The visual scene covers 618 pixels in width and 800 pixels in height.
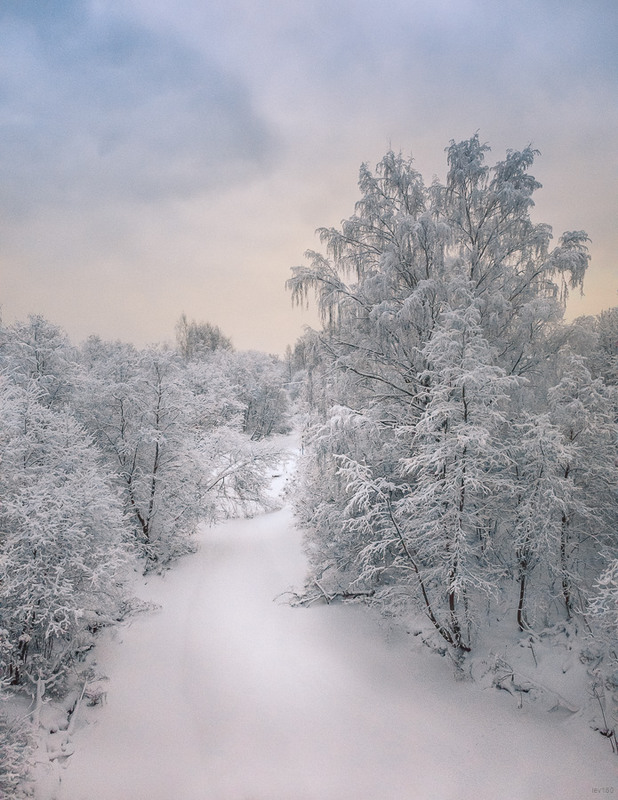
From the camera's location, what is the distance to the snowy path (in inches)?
206

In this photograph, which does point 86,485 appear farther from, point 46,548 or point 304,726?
point 304,726

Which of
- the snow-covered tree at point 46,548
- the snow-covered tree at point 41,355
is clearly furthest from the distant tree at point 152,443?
the snow-covered tree at point 46,548

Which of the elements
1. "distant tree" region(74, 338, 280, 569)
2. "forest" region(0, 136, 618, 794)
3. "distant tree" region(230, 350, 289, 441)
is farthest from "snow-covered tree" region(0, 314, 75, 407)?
"distant tree" region(230, 350, 289, 441)

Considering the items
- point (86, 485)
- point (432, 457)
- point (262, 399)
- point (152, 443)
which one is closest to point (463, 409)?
point (432, 457)

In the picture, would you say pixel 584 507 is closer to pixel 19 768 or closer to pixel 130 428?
pixel 19 768

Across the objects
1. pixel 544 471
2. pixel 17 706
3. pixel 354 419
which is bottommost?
pixel 17 706

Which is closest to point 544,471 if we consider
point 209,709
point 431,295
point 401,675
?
point 431,295

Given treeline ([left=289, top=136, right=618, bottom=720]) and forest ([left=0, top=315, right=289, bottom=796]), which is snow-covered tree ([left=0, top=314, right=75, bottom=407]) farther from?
treeline ([left=289, top=136, right=618, bottom=720])

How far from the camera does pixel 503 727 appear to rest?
5934 millimetres

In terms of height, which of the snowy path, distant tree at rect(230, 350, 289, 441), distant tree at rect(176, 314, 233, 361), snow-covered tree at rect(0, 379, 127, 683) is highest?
distant tree at rect(176, 314, 233, 361)

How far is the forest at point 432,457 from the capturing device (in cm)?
614

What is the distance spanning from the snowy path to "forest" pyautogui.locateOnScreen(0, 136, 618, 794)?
2.33 ft

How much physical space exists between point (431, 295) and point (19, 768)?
9.87 metres

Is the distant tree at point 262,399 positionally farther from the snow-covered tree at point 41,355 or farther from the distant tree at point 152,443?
the snow-covered tree at point 41,355
